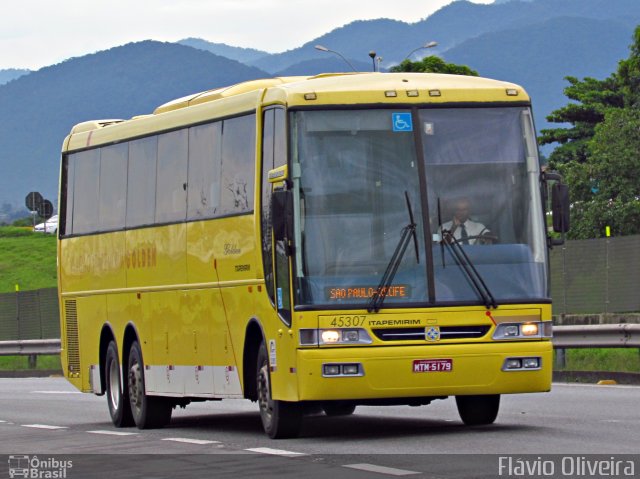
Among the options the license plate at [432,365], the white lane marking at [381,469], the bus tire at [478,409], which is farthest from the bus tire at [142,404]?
the white lane marking at [381,469]

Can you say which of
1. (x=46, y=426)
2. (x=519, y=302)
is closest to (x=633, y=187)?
(x=46, y=426)

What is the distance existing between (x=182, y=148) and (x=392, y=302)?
438 centimetres

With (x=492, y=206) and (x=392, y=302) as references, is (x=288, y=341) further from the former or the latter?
(x=492, y=206)

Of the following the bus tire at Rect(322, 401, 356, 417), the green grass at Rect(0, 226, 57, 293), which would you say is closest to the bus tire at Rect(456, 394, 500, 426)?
the bus tire at Rect(322, 401, 356, 417)

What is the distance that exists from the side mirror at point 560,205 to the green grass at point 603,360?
30.5ft

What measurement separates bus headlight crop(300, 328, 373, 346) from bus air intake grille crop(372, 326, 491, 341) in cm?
12

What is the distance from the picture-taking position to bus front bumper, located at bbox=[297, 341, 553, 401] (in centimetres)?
1460

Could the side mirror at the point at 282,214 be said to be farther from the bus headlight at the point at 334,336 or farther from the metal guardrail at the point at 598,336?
the metal guardrail at the point at 598,336

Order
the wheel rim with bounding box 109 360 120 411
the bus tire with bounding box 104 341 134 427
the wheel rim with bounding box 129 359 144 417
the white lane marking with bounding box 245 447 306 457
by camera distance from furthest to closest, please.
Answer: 1. the wheel rim with bounding box 109 360 120 411
2. the bus tire with bounding box 104 341 134 427
3. the wheel rim with bounding box 129 359 144 417
4. the white lane marking with bounding box 245 447 306 457

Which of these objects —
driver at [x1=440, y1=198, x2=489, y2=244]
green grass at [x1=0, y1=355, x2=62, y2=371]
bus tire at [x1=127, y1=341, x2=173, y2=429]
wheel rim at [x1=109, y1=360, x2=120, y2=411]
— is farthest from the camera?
green grass at [x1=0, y1=355, x2=62, y2=371]

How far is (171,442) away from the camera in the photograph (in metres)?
16.2

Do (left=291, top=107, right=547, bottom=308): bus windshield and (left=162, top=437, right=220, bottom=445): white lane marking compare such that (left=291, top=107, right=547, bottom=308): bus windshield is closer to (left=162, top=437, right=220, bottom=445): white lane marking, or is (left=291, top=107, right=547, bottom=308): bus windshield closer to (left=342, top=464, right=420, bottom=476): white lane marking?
(left=162, top=437, right=220, bottom=445): white lane marking
